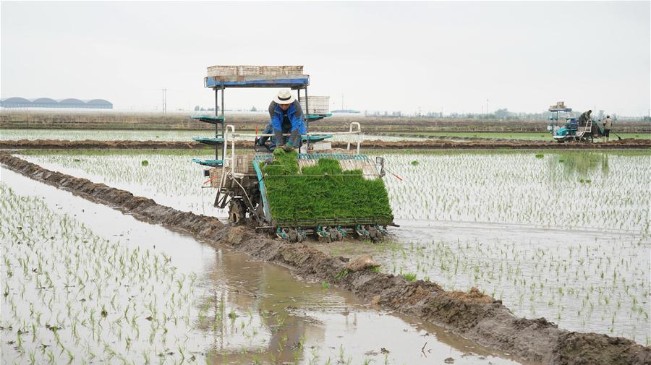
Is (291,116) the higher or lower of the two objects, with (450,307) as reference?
higher

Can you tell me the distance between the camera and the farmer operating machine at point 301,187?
34.7 feet

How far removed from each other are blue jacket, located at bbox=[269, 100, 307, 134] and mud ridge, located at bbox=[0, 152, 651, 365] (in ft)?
4.78

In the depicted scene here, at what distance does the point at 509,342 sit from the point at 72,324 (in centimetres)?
340

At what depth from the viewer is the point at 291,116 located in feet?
36.7

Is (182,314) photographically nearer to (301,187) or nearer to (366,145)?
(301,187)

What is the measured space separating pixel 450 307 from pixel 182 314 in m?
2.23

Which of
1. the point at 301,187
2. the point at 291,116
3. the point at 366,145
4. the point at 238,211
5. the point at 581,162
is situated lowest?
the point at 581,162

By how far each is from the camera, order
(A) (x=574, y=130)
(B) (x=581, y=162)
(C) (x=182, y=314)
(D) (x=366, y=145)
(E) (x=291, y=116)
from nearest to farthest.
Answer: (C) (x=182, y=314) < (E) (x=291, y=116) < (B) (x=581, y=162) < (D) (x=366, y=145) < (A) (x=574, y=130)

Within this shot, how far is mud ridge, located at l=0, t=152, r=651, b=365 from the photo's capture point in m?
5.59

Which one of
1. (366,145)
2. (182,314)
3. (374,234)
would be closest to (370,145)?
(366,145)

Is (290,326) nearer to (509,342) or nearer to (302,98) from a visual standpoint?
(509,342)

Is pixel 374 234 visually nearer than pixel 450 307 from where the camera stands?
No

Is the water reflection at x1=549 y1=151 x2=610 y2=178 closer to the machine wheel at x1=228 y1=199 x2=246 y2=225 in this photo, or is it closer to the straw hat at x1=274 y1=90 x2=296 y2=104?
the machine wheel at x1=228 y1=199 x2=246 y2=225

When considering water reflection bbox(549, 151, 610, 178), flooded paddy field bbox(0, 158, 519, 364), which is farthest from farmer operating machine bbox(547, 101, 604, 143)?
flooded paddy field bbox(0, 158, 519, 364)
